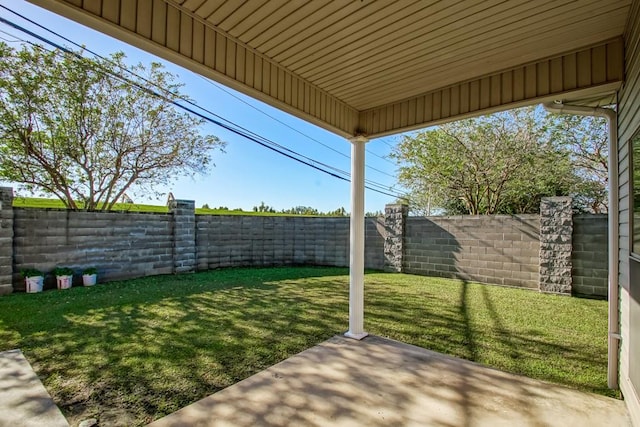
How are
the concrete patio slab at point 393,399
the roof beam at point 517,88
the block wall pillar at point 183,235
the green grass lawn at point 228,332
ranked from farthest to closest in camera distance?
the block wall pillar at point 183,235, the green grass lawn at point 228,332, the roof beam at point 517,88, the concrete patio slab at point 393,399

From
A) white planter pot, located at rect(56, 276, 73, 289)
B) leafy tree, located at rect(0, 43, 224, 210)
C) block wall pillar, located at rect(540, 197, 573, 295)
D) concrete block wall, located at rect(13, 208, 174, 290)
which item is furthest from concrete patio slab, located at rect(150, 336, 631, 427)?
leafy tree, located at rect(0, 43, 224, 210)

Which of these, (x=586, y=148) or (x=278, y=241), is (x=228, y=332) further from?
(x=586, y=148)

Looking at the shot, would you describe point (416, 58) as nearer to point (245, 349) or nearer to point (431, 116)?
point (431, 116)

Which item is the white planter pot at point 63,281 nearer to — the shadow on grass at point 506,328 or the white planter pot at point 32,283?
the white planter pot at point 32,283

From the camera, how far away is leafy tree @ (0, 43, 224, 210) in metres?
5.68

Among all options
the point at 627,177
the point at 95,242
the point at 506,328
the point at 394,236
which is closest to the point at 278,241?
the point at 394,236

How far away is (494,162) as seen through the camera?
8398mm

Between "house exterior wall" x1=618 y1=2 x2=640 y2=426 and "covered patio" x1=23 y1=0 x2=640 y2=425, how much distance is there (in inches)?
0.5

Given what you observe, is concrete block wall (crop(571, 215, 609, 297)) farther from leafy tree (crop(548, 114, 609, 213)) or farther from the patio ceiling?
the patio ceiling

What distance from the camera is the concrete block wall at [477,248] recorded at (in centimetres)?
566

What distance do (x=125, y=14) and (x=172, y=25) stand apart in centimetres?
25

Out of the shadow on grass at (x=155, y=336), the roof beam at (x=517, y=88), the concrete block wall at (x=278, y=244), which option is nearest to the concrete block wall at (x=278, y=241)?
the concrete block wall at (x=278, y=244)

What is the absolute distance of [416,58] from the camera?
224 centimetres

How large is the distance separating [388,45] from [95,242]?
6239 mm
